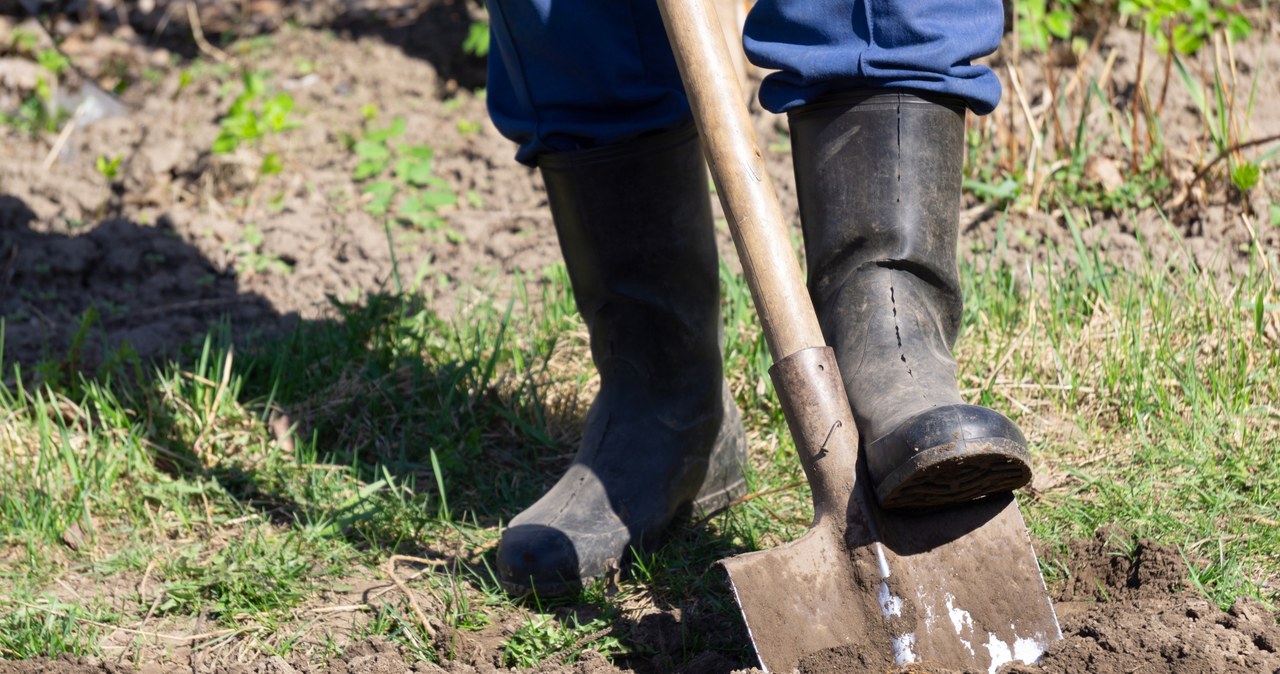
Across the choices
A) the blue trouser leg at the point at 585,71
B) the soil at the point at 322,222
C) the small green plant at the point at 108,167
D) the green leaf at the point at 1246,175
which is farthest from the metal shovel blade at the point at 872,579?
the small green plant at the point at 108,167

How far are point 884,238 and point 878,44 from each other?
27 cm

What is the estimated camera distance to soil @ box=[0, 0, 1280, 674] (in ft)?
5.67

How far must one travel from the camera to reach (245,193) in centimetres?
357

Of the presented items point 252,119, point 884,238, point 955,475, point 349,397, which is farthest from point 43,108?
point 955,475

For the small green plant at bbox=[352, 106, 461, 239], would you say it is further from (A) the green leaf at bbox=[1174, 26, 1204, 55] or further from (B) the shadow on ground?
(A) the green leaf at bbox=[1174, 26, 1204, 55]

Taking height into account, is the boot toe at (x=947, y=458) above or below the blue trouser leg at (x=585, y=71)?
below

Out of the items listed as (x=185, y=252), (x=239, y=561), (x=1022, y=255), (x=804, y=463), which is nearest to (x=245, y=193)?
(x=185, y=252)

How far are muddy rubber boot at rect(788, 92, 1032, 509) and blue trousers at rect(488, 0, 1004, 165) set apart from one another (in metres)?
0.05

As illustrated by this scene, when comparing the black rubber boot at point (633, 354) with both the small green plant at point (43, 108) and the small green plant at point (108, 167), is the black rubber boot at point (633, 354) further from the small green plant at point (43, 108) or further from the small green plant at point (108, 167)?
the small green plant at point (43, 108)

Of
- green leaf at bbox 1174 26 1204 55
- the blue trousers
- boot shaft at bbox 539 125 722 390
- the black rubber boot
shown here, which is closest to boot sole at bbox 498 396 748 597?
the black rubber boot

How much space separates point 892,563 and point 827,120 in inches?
24.3

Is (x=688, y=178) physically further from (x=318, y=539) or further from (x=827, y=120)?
(x=318, y=539)

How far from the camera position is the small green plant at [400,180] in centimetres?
340

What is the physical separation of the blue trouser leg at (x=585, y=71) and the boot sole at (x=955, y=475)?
744mm
